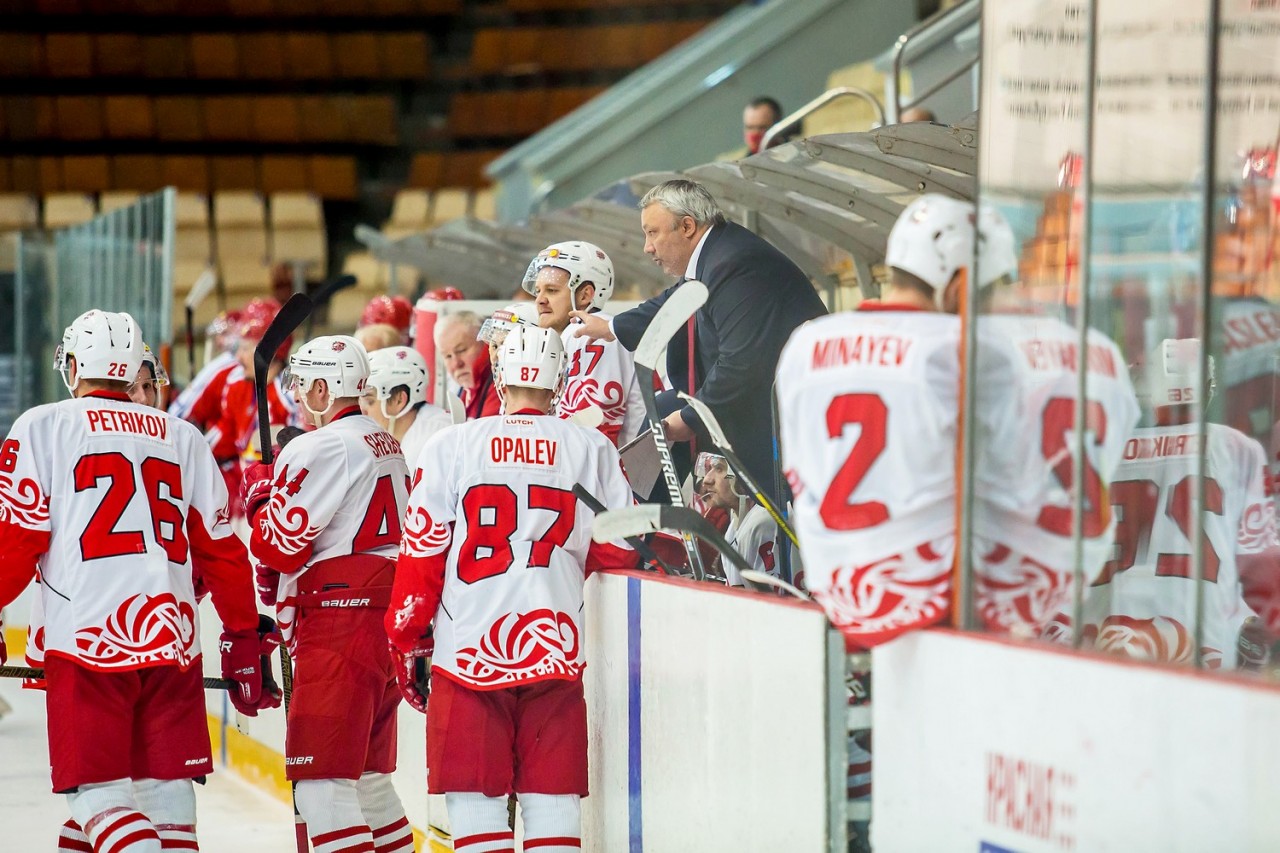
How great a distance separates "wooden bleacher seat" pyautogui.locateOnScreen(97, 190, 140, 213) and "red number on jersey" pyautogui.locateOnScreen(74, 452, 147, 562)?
9.89 meters

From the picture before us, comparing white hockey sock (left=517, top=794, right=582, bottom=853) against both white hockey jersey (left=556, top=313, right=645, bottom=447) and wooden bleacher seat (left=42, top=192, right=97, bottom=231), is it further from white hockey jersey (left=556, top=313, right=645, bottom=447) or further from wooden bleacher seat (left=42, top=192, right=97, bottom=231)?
wooden bleacher seat (left=42, top=192, right=97, bottom=231)

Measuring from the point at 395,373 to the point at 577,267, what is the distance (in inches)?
34.9

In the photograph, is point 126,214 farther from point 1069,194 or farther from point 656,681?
point 1069,194

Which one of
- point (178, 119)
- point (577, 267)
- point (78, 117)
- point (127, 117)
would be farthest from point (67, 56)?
point (577, 267)

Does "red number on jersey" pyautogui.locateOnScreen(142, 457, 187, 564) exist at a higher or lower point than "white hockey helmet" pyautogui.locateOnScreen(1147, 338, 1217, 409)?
lower

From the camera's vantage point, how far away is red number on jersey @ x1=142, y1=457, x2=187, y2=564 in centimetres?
364

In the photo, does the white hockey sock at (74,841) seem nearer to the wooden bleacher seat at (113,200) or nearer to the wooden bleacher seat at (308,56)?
the wooden bleacher seat at (113,200)

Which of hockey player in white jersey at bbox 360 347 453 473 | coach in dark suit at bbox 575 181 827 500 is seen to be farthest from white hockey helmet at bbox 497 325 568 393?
hockey player in white jersey at bbox 360 347 453 473


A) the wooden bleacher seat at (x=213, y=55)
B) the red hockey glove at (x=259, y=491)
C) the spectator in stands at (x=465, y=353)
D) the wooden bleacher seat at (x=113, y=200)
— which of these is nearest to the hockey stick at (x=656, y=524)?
the red hockey glove at (x=259, y=491)

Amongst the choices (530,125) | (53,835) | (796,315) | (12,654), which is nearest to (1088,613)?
(796,315)

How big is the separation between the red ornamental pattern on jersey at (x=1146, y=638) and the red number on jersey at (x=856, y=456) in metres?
0.35

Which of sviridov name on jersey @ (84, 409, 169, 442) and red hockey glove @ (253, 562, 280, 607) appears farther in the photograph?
red hockey glove @ (253, 562, 280, 607)

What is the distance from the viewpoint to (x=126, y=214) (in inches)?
308

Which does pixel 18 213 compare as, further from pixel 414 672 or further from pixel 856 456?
pixel 856 456
